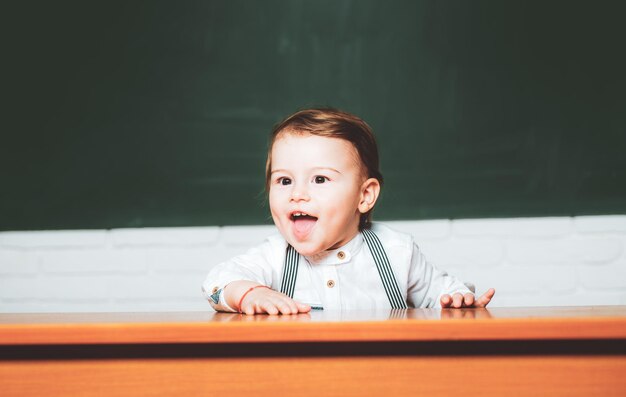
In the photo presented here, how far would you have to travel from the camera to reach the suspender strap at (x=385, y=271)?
4.37 ft

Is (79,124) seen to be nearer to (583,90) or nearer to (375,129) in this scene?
(375,129)

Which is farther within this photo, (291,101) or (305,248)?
(291,101)

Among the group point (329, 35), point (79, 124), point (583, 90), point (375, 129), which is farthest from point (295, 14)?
point (583, 90)

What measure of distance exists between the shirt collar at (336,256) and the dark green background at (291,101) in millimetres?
438

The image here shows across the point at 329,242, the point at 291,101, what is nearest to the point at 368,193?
the point at 329,242

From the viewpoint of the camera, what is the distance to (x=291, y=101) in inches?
71.5

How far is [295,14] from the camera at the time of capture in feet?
6.01

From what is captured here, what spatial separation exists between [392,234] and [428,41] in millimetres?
699

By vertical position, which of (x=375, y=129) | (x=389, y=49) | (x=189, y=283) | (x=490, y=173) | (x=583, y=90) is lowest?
(x=189, y=283)

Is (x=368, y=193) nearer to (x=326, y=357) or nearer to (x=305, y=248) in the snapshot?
(x=305, y=248)

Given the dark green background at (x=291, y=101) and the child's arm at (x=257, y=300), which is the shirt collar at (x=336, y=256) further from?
the dark green background at (x=291, y=101)

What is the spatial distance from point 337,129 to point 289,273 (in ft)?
1.12

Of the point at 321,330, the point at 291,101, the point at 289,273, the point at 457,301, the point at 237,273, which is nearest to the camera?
the point at 321,330

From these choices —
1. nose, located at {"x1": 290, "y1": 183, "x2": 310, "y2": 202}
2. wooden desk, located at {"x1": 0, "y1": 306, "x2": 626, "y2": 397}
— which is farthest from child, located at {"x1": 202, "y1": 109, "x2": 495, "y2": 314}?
wooden desk, located at {"x1": 0, "y1": 306, "x2": 626, "y2": 397}
